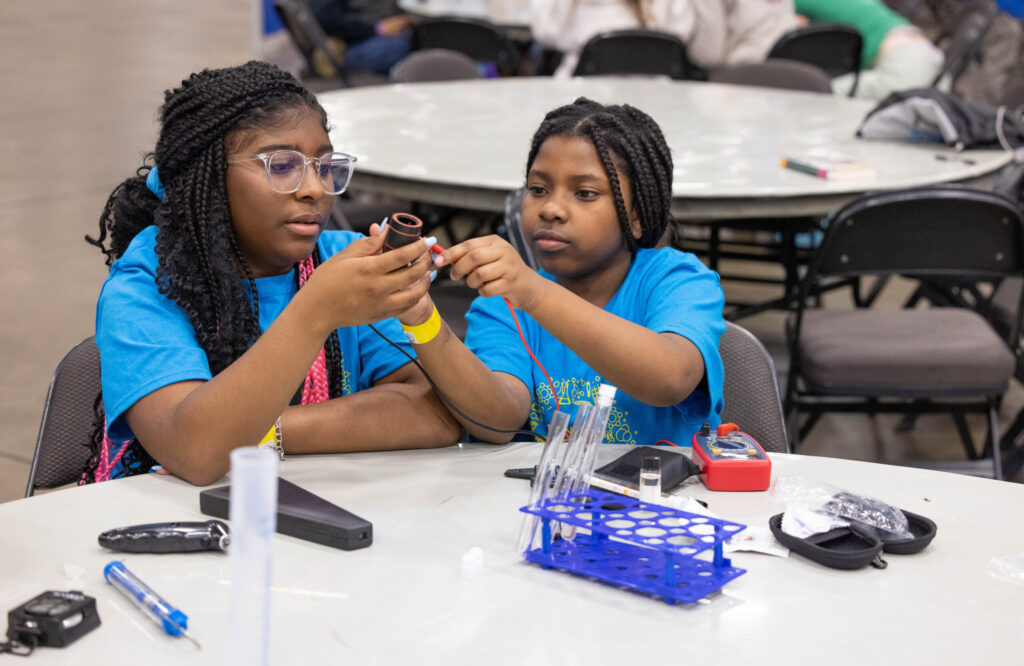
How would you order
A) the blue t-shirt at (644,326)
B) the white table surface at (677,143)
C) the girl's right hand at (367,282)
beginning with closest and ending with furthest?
1. the girl's right hand at (367,282)
2. the blue t-shirt at (644,326)
3. the white table surface at (677,143)

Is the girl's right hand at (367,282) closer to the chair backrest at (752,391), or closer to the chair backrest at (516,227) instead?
the chair backrest at (752,391)

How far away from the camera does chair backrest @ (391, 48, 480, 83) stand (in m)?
4.84

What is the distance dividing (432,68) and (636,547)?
4149 mm

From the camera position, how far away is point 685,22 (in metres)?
5.51

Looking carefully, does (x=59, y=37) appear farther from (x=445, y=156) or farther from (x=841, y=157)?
(x=841, y=157)

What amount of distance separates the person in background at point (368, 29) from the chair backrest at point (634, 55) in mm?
1540

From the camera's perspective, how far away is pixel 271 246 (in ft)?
4.99

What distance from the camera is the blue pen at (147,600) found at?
3.15ft

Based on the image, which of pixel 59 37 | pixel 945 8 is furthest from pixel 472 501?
pixel 59 37

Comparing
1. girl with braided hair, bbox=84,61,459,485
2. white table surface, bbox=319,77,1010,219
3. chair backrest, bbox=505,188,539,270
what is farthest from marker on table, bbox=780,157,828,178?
girl with braided hair, bbox=84,61,459,485

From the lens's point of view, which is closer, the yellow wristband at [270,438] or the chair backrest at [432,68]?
the yellow wristband at [270,438]

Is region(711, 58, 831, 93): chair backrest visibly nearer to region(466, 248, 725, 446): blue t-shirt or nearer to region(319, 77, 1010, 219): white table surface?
region(319, 77, 1010, 219): white table surface

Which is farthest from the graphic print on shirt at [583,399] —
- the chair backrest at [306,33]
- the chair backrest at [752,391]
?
the chair backrest at [306,33]

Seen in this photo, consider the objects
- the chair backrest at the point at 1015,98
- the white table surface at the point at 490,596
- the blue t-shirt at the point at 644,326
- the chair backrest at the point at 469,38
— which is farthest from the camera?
the chair backrest at the point at 469,38
